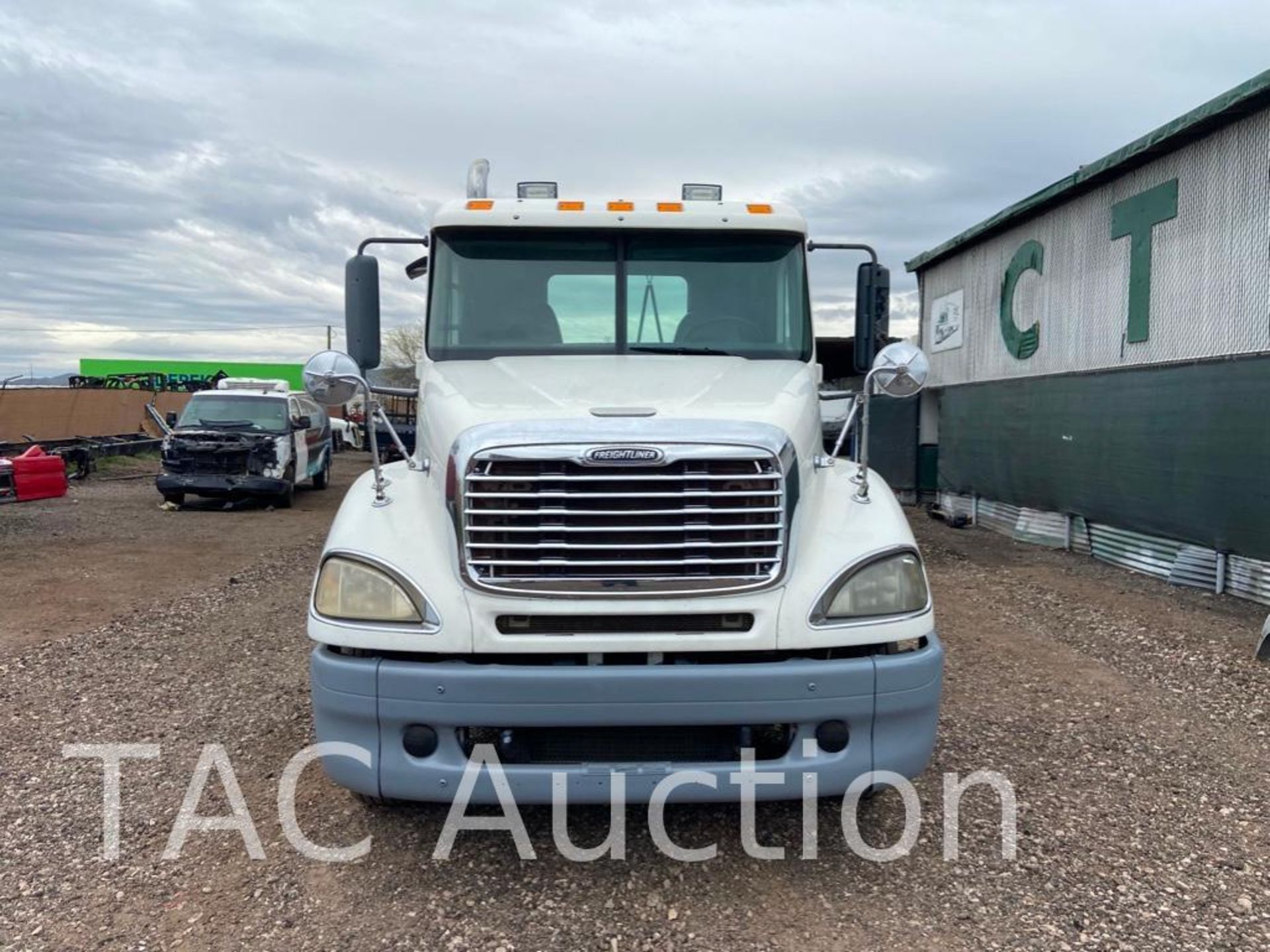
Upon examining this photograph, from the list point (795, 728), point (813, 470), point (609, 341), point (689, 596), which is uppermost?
point (609, 341)

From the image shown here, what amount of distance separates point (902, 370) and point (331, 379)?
2.37 metres

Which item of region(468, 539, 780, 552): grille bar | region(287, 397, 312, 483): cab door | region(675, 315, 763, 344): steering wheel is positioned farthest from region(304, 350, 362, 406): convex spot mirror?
region(287, 397, 312, 483): cab door

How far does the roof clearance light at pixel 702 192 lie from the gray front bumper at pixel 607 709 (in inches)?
114

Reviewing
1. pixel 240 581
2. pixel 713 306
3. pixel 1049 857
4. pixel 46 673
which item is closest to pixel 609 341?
pixel 713 306

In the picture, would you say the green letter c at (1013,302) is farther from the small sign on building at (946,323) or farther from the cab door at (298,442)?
the cab door at (298,442)

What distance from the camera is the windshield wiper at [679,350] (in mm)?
4641

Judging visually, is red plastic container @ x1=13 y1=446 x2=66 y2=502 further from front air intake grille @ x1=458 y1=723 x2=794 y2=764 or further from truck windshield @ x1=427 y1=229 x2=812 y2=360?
front air intake grille @ x1=458 y1=723 x2=794 y2=764

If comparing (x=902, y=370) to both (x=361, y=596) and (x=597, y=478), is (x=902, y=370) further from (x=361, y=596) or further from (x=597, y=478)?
(x=361, y=596)

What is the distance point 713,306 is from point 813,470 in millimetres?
1244

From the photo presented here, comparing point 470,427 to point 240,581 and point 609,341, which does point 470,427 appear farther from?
point 240,581

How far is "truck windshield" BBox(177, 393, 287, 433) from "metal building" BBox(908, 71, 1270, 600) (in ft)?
36.3

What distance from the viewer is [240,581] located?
29.8ft

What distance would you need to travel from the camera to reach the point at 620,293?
472 centimetres

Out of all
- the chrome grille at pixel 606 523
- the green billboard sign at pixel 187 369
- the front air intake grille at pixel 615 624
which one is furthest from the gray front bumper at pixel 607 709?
the green billboard sign at pixel 187 369
